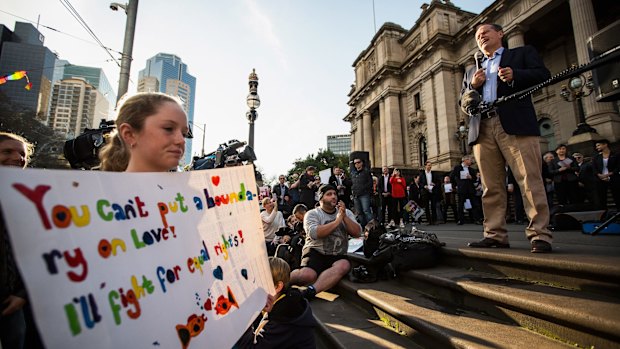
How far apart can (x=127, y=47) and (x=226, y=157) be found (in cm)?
390

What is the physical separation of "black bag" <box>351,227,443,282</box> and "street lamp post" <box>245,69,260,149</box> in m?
5.82

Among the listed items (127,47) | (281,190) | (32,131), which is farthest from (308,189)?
(32,131)

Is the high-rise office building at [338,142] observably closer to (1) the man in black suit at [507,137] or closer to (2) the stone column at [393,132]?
(2) the stone column at [393,132]

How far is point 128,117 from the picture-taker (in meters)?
1.27

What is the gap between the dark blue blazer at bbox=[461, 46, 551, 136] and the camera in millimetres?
2826

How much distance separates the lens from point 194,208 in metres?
1.12

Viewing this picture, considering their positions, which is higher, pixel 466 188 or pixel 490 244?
pixel 466 188

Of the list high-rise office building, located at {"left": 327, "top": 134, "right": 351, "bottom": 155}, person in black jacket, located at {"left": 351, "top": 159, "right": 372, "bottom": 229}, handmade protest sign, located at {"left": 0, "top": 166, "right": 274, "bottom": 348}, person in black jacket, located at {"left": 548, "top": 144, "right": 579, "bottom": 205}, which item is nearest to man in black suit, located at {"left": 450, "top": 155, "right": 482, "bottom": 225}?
person in black jacket, located at {"left": 548, "top": 144, "right": 579, "bottom": 205}

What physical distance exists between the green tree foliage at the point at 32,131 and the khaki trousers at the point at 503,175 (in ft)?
95.0

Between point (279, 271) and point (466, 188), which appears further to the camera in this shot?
point (466, 188)

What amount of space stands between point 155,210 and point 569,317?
90.7 inches

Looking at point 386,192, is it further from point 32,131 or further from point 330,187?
point 32,131

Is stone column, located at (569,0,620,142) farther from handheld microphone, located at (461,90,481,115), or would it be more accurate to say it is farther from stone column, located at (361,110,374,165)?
stone column, located at (361,110,374,165)

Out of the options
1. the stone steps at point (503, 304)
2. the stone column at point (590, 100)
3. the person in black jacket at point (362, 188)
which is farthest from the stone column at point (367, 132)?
the stone steps at point (503, 304)
